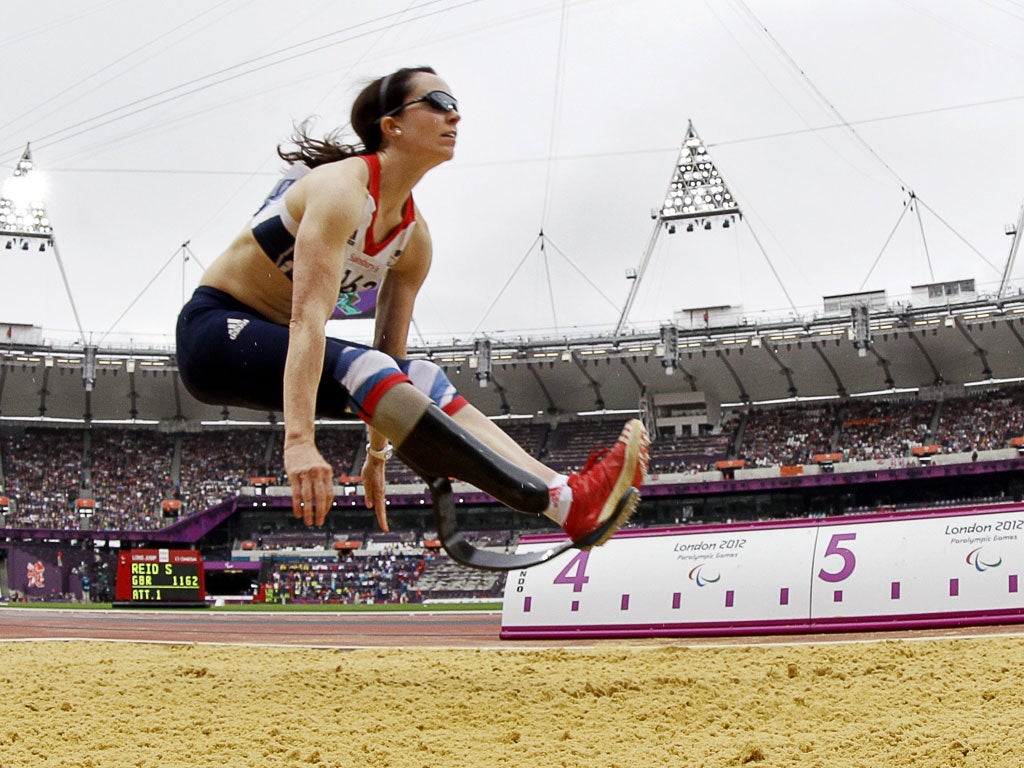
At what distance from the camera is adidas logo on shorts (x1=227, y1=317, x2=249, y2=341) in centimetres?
474

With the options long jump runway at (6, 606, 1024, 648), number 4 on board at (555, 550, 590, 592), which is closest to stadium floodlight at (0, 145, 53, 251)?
long jump runway at (6, 606, 1024, 648)

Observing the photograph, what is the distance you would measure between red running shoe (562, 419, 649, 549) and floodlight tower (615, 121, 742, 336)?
146 feet

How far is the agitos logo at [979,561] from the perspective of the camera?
423 inches

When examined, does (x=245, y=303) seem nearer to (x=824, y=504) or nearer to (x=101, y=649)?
(x=101, y=649)

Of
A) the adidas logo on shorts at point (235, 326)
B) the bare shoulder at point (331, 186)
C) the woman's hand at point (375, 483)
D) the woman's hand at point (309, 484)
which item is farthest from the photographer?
the woman's hand at point (375, 483)

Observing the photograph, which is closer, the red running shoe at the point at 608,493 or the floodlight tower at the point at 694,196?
the red running shoe at the point at 608,493

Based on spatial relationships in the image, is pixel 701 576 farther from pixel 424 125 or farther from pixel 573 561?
pixel 424 125

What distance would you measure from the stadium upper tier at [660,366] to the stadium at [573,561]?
0.16 m

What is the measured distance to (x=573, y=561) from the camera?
503 inches

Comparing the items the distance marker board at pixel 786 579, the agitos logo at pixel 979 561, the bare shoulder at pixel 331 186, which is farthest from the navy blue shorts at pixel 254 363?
the agitos logo at pixel 979 561

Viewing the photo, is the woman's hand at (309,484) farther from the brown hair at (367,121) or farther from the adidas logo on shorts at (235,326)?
the brown hair at (367,121)

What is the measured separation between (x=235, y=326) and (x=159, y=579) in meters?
28.5

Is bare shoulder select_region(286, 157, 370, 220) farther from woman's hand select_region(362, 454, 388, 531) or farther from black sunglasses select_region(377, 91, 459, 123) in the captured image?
woman's hand select_region(362, 454, 388, 531)

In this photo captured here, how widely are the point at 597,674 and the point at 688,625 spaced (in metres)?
4.43
